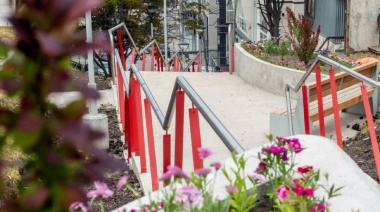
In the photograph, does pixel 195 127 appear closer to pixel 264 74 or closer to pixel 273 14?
pixel 264 74

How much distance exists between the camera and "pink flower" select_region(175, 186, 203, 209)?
2020 mm

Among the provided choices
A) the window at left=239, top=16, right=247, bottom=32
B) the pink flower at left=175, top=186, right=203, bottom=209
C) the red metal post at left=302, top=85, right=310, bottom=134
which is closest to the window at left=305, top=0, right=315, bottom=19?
the window at left=239, top=16, right=247, bottom=32

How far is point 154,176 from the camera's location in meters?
5.25

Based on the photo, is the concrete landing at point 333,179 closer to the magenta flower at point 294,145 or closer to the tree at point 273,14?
the magenta flower at point 294,145

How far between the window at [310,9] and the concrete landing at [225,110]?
783cm

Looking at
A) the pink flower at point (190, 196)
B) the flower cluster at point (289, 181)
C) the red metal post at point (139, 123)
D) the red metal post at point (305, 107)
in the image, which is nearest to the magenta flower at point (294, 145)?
the flower cluster at point (289, 181)

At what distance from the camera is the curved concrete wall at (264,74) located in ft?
33.1

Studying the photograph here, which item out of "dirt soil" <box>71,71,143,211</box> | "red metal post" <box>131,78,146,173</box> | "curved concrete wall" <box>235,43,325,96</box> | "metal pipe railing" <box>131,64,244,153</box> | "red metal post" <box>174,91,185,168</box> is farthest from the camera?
"curved concrete wall" <box>235,43,325,96</box>

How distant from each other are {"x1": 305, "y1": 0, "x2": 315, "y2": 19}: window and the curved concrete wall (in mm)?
7681

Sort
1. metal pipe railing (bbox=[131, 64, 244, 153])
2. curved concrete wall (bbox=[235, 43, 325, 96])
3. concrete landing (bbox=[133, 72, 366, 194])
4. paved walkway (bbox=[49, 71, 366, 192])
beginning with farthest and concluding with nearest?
curved concrete wall (bbox=[235, 43, 325, 96]) → paved walkway (bbox=[49, 71, 366, 192]) → concrete landing (bbox=[133, 72, 366, 194]) → metal pipe railing (bbox=[131, 64, 244, 153])

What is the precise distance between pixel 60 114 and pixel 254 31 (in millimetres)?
23563

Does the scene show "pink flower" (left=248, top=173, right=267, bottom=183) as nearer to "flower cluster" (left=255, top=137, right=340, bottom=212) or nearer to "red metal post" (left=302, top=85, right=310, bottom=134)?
"flower cluster" (left=255, top=137, right=340, bottom=212)

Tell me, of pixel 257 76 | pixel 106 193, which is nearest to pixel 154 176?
pixel 106 193

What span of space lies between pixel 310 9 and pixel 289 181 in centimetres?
1782
